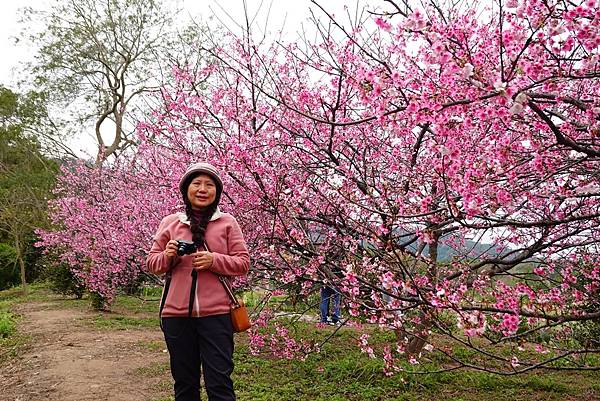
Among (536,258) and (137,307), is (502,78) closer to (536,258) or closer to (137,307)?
(536,258)

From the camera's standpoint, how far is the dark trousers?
255cm

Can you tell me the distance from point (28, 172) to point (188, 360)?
1761cm

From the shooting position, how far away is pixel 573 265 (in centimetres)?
412

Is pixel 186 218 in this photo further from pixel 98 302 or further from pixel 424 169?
pixel 98 302

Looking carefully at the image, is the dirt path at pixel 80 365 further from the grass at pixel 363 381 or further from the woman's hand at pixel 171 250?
the woman's hand at pixel 171 250

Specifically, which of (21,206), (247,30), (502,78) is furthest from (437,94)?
(21,206)

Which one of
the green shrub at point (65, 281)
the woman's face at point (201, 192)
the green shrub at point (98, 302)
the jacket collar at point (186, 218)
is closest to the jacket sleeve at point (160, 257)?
the jacket collar at point (186, 218)

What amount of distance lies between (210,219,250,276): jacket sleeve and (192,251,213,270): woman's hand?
37 mm

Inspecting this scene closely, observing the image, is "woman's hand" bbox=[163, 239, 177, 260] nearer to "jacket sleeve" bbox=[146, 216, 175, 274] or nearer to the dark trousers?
"jacket sleeve" bbox=[146, 216, 175, 274]

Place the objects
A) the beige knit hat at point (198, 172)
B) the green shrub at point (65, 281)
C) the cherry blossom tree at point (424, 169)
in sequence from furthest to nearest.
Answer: the green shrub at point (65, 281), the beige knit hat at point (198, 172), the cherry blossom tree at point (424, 169)

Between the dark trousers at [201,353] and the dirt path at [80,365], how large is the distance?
79.2 inches

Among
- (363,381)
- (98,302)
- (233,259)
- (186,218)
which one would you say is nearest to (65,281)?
(98,302)

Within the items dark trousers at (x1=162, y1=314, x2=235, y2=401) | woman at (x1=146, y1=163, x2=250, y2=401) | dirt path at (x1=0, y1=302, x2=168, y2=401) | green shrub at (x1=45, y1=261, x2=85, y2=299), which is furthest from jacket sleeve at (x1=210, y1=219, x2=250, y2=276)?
green shrub at (x1=45, y1=261, x2=85, y2=299)

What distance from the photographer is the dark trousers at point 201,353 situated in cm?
255
